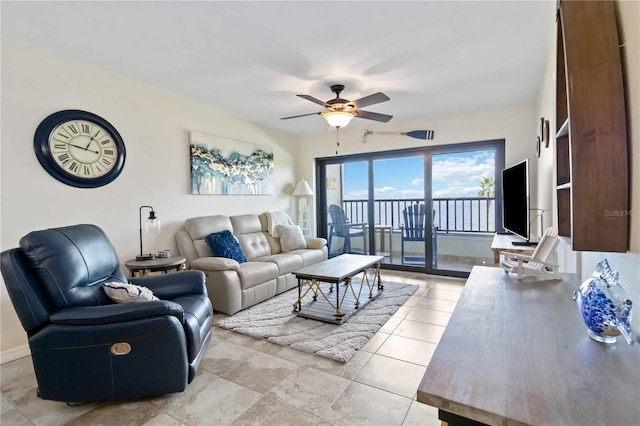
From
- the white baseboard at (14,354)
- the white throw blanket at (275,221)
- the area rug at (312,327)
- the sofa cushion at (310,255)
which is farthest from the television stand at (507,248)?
the white baseboard at (14,354)

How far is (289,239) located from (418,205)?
85.3 inches

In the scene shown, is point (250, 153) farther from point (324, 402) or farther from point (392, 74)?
point (324, 402)

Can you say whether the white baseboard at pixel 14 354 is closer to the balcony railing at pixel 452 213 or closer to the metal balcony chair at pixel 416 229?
the balcony railing at pixel 452 213

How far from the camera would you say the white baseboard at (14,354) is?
7.77 feet

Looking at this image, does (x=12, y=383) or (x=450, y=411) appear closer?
(x=450, y=411)

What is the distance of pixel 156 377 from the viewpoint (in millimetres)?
1811

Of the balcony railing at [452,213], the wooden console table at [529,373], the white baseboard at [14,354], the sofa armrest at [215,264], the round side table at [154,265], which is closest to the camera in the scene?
the wooden console table at [529,373]

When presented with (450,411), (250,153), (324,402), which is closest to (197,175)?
(250,153)

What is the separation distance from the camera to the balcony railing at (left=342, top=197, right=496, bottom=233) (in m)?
4.89

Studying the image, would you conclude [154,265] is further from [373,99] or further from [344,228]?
[344,228]

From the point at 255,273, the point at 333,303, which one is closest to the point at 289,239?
the point at 255,273

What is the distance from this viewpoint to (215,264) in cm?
326

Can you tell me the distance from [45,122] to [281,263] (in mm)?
2661

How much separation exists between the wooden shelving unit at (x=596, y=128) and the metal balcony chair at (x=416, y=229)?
400 cm
